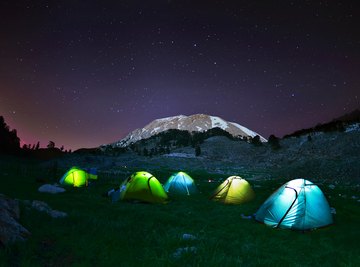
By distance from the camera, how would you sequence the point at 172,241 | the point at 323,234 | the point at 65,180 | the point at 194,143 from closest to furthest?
1. the point at 172,241
2. the point at 323,234
3. the point at 65,180
4. the point at 194,143

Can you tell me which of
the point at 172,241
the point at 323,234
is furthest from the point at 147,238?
the point at 323,234

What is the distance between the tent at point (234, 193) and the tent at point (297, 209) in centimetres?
522

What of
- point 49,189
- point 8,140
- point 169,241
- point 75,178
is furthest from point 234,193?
point 8,140

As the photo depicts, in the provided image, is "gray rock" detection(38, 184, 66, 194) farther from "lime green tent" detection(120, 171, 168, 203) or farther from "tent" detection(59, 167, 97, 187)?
"lime green tent" detection(120, 171, 168, 203)

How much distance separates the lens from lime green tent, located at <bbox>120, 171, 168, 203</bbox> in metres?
18.0

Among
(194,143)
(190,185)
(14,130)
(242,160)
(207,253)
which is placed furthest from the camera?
(14,130)

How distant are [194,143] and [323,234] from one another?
10350 centimetres

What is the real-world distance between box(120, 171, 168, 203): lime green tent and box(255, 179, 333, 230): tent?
7.32 metres

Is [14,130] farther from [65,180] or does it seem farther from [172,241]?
[172,241]

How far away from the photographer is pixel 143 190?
1816 cm

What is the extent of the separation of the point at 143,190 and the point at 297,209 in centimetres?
953

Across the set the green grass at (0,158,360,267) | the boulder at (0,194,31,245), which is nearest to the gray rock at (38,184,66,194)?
the green grass at (0,158,360,267)

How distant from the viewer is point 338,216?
1434cm

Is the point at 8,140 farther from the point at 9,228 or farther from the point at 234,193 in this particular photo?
the point at 9,228
